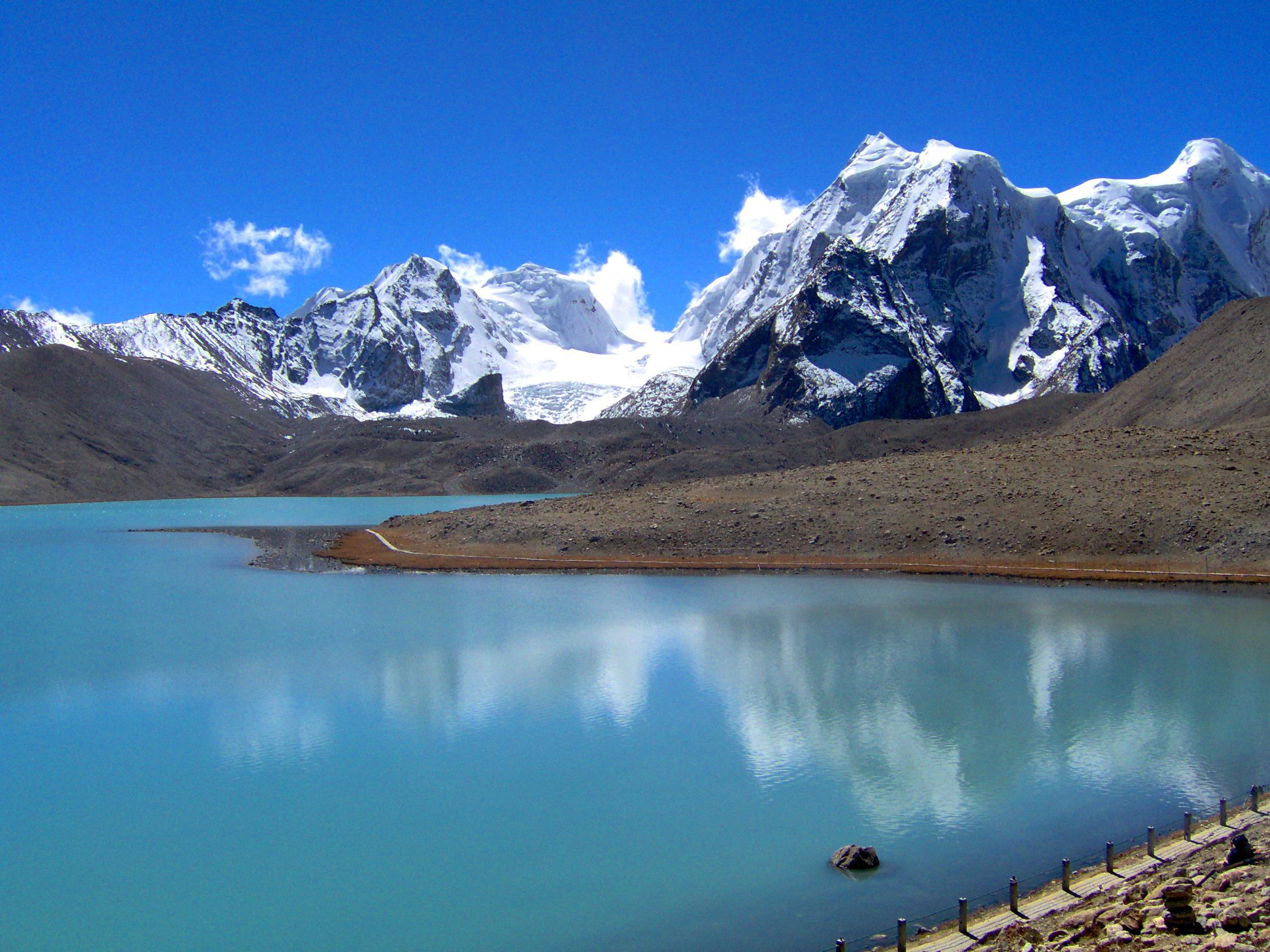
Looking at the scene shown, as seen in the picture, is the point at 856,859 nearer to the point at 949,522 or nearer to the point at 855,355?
the point at 949,522

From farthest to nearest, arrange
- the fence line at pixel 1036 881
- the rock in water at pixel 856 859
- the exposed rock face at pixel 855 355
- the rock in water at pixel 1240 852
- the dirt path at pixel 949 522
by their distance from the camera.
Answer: the exposed rock face at pixel 855 355 → the dirt path at pixel 949 522 → the rock in water at pixel 856 859 → the fence line at pixel 1036 881 → the rock in water at pixel 1240 852

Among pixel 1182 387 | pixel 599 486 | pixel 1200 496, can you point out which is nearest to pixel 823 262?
pixel 599 486

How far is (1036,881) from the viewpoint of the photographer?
12711mm

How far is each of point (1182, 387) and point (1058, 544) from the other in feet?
101

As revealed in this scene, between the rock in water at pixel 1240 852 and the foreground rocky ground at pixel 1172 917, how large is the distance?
73 mm

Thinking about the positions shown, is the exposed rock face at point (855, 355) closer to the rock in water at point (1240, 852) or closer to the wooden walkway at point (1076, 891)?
the wooden walkway at point (1076, 891)

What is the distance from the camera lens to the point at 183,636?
32.1 meters

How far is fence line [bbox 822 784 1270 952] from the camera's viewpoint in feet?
37.1

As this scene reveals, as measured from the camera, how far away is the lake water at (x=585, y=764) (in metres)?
12.8

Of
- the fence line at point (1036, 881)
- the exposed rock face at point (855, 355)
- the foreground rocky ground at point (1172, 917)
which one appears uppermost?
the exposed rock face at point (855, 355)

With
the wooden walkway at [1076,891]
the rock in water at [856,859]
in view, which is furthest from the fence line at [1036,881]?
the rock in water at [856,859]

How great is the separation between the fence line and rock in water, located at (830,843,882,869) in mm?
1303

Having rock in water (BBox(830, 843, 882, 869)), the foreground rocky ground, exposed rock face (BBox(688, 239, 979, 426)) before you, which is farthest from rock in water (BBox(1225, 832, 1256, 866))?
exposed rock face (BBox(688, 239, 979, 426))

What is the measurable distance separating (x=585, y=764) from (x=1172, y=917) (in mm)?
10859
